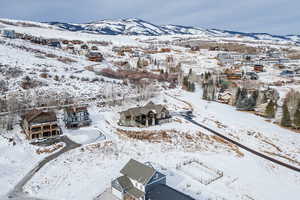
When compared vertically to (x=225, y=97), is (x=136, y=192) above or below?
below

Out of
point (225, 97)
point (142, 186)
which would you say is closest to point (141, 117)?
point (142, 186)

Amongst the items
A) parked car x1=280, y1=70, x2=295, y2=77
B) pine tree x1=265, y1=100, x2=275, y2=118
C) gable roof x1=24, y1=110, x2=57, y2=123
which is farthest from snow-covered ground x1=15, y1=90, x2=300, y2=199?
parked car x1=280, y1=70, x2=295, y2=77

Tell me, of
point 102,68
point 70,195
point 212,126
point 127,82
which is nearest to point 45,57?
point 102,68

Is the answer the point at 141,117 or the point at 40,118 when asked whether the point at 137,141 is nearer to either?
the point at 141,117

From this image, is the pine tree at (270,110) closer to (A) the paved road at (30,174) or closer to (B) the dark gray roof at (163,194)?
(B) the dark gray roof at (163,194)

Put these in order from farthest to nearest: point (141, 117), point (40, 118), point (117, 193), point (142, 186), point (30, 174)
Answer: point (141, 117) < point (40, 118) < point (30, 174) < point (117, 193) < point (142, 186)

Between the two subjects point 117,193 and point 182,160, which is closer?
point 117,193

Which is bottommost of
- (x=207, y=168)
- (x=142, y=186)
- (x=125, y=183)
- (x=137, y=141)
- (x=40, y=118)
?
(x=207, y=168)

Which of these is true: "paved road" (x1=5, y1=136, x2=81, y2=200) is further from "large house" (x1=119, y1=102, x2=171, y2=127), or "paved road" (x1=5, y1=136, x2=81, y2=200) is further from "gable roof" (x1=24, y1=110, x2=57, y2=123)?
"large house" (x1=119, y1=102, x2=171, y2=127)
